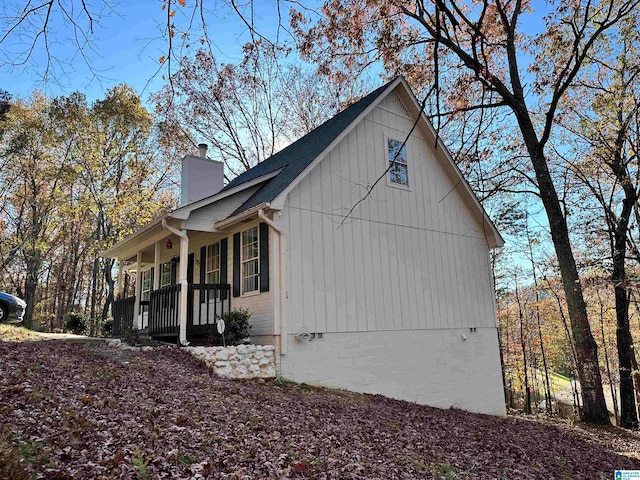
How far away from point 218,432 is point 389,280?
6352 millimetres

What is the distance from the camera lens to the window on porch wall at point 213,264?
35.6ft

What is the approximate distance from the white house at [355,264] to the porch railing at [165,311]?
1.7 inches

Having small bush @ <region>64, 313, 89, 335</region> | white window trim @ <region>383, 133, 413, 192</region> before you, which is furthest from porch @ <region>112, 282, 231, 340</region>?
small bush @ <region>64, 313, 89, 335</region>

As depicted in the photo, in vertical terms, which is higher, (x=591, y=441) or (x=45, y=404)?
(x=45, y=404)

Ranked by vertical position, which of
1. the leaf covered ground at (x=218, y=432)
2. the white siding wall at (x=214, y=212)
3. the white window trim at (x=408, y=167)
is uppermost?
the white window trim at (x=408, y=167)

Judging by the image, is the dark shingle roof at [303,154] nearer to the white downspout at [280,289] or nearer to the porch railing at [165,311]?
the white downspout at [280,289]

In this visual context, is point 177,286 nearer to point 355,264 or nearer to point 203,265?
point 203,265

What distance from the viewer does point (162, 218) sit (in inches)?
349

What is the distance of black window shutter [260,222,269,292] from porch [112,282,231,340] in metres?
1.36

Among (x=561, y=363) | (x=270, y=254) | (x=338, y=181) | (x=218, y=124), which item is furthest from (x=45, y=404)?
(x=561, y=363)

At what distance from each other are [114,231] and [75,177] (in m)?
2.96

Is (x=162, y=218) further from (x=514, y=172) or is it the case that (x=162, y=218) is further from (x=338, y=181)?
(x=514, y=172)

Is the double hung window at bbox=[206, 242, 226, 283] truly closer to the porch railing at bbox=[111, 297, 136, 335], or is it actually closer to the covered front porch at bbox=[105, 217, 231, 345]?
the covered front porch at bbox=[105, 217, 231, 345]

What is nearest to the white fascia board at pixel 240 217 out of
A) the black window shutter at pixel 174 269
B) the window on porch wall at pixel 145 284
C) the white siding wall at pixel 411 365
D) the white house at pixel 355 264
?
the white house at pixel 355 264
